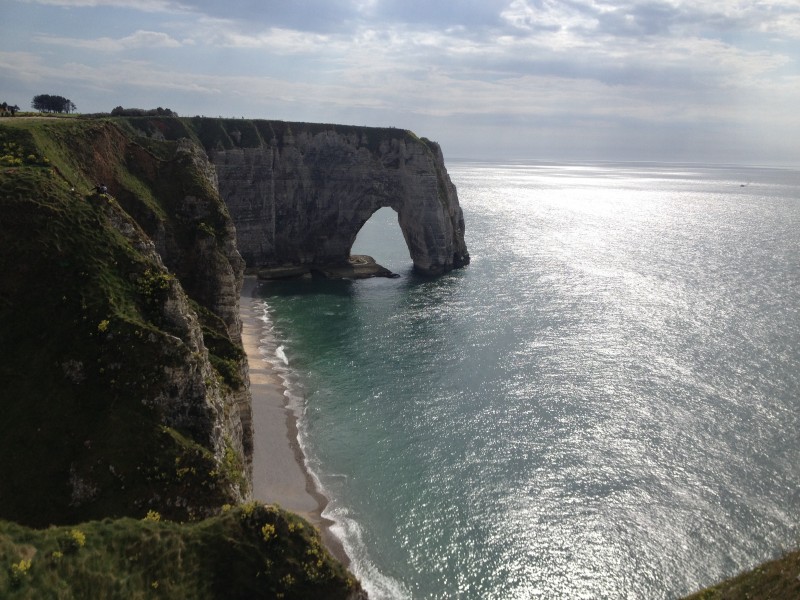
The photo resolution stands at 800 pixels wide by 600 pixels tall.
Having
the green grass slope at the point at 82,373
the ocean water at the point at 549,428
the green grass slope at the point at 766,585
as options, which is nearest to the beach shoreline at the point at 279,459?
the ocean water at the point at 549,428

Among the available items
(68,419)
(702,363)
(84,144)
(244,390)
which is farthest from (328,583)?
(702,363)

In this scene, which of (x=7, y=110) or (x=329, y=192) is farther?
(x=329, y=192)

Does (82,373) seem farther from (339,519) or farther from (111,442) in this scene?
(339,519)

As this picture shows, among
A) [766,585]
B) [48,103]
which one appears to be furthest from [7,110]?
[766,585]

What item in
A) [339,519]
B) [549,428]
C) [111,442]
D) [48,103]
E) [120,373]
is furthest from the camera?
[48,103]

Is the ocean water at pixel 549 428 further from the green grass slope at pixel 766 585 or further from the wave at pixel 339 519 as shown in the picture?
the green grass slope at pixel 766 585

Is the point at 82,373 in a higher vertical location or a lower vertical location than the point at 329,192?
lower

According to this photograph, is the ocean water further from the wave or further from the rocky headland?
the rocky headland
